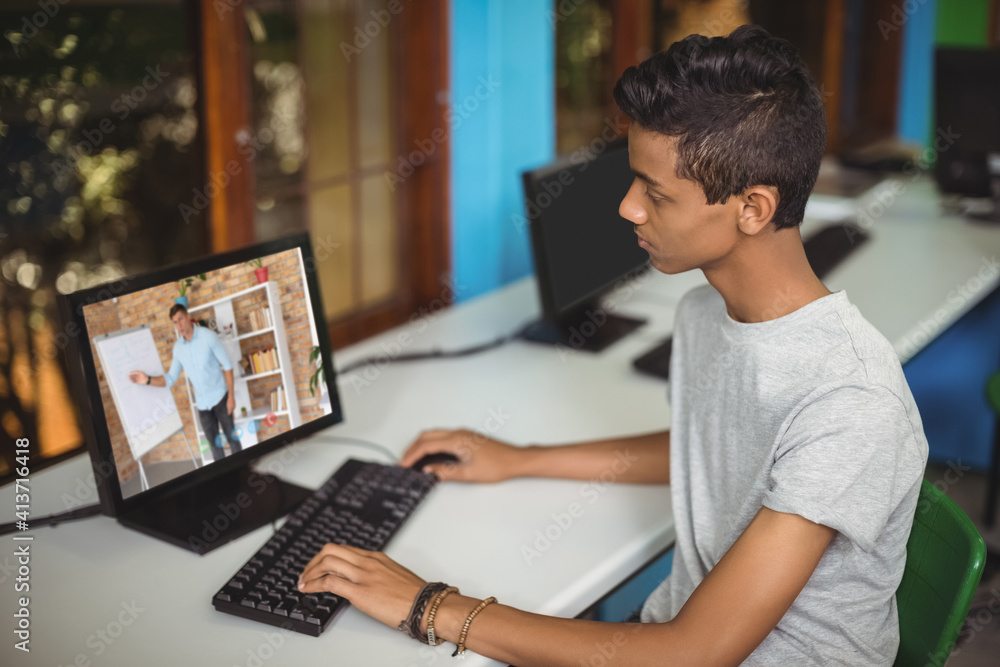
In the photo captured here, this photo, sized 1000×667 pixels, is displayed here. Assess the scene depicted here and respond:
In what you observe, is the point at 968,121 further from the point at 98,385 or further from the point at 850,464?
the point at 98,385

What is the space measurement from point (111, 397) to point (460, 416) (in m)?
0.65

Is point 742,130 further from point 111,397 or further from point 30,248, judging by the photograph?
point 30,248

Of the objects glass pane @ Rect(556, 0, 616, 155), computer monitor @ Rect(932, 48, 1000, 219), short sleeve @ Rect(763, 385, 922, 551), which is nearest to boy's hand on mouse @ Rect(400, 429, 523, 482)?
short sleeve @ Rect(763, 385, 922, 551)

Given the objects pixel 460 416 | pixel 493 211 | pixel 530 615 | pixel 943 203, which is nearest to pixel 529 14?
pixel 493 211

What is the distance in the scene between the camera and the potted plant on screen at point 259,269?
4.18 feet

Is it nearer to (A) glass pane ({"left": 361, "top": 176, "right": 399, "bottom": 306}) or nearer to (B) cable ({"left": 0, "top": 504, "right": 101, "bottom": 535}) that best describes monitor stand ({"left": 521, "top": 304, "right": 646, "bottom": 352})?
(B) cable ({"left": 0, "top": 504, "right": 101, "bottom": 535})

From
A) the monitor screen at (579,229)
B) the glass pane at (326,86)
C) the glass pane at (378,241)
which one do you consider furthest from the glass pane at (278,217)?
the monitor screen at (579,229)

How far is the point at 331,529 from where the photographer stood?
4.07 ft

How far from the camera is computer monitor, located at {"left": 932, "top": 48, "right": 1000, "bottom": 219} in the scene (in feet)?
9.52

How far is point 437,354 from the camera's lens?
1.89 meters

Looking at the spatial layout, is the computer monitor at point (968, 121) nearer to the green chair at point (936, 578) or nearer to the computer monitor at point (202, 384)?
the green chair at point (936, 578)

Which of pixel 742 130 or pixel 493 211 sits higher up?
pixel 742 130

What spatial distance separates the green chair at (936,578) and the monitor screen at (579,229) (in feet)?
2.71

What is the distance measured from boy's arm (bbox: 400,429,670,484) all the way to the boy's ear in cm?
46
